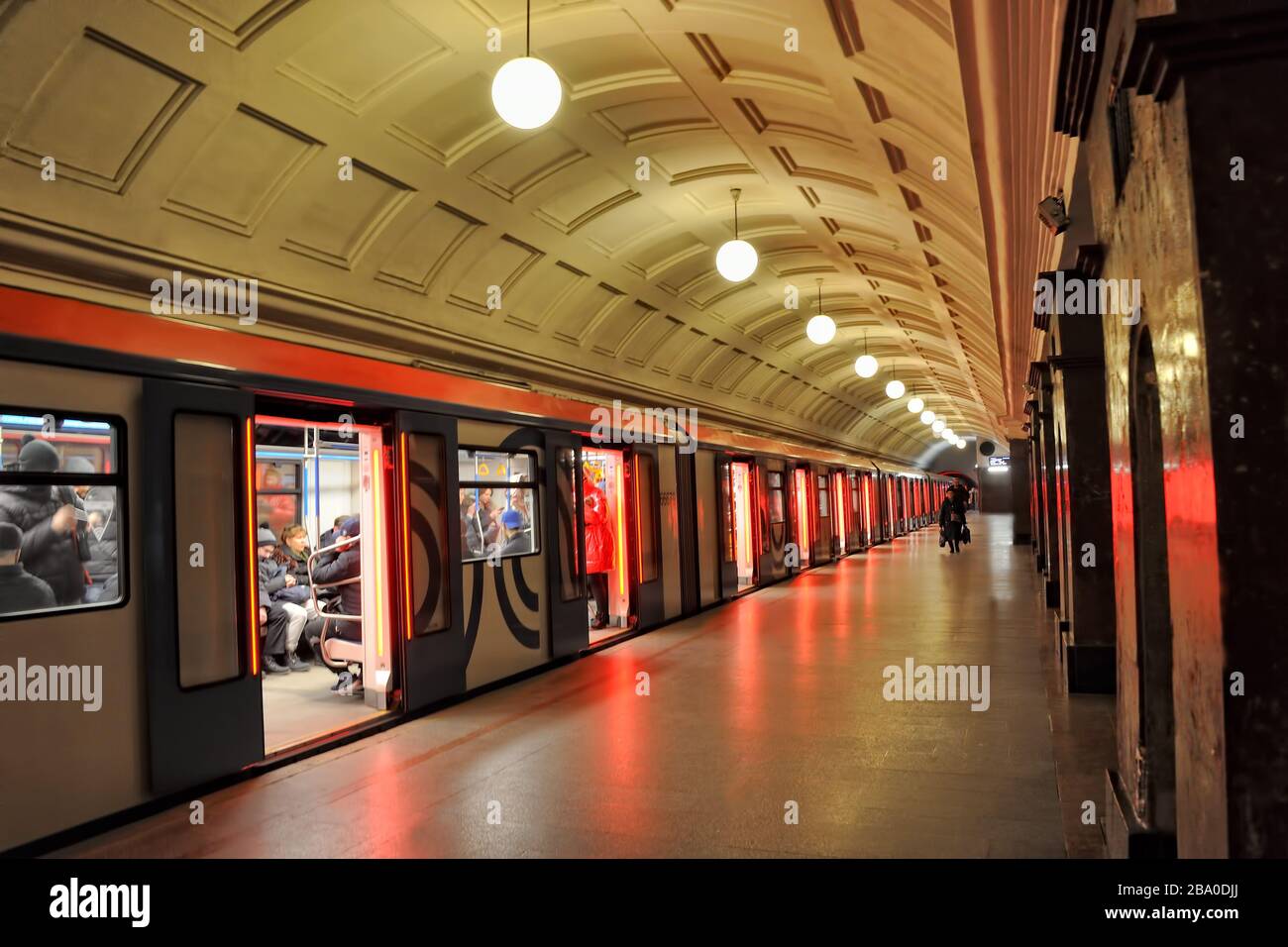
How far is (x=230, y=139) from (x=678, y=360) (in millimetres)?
8195

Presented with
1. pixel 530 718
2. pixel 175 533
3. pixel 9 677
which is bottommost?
pixel 530 718

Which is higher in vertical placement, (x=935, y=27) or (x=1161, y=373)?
(x=935, y=27)

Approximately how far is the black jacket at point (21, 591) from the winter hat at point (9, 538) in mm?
81

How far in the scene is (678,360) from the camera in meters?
13.0

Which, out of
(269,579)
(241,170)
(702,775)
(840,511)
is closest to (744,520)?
(840,511)

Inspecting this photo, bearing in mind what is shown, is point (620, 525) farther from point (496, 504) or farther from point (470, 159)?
point (470, 159)

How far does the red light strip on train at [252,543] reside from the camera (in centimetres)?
501

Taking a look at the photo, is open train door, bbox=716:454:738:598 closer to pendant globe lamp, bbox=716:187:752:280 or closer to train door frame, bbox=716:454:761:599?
train door frame, bbox=716:454:761:599

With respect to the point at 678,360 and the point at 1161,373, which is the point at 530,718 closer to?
the point at 1161,373

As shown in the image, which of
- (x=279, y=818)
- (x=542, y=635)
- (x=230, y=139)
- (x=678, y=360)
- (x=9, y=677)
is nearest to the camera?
(x=9, y=677)

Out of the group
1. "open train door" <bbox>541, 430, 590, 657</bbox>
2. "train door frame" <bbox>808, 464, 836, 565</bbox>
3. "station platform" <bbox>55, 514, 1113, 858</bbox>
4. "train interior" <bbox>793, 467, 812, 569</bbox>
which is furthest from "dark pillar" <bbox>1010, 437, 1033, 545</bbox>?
"open train door" <bbox>541, 430, 590, 657</bbox>

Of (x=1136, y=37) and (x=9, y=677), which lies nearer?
(x=1136, y=37)

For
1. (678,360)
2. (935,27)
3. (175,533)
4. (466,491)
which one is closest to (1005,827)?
(935,27)

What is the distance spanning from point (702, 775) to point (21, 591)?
347 cm
